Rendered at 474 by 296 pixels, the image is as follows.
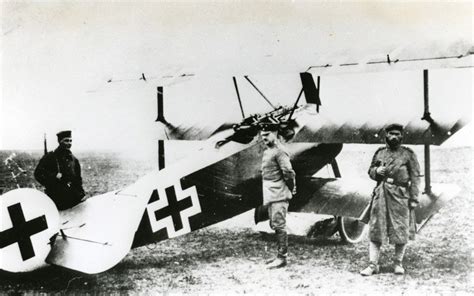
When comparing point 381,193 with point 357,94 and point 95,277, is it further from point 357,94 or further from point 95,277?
point 95,277

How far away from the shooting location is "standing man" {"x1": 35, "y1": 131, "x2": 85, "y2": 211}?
508 cm

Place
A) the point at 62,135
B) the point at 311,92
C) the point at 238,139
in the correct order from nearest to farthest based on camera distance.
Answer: the point at 238,139
the point at 62,135
the point at 311,92

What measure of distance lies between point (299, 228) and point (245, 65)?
2272mm

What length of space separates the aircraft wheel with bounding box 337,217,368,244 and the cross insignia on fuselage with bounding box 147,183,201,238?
195 centimetres

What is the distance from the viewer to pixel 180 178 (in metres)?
4.77

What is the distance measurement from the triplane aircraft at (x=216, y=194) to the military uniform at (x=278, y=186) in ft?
0.63

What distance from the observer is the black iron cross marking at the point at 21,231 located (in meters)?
4.33

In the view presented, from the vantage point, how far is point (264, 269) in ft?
16.3

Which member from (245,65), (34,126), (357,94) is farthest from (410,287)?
(34,126)

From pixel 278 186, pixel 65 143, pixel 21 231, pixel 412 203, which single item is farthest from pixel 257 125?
pixel 21 231

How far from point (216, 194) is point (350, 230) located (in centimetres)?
204

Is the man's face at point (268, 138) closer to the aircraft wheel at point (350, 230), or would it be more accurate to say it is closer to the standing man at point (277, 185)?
the standing man at point (277, 185)

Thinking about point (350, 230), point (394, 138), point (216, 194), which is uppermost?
point (394, 138)

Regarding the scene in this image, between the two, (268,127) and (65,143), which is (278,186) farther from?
(65,143)
